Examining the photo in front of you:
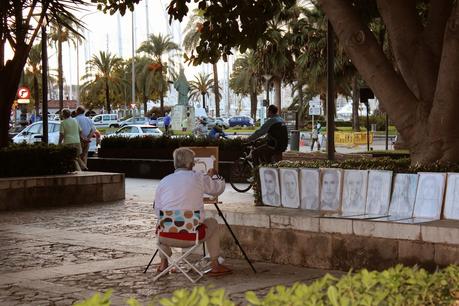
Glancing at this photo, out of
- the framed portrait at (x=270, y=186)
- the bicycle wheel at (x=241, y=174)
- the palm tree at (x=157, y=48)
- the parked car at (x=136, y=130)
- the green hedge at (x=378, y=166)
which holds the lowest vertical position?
the bicycle wheel at (x=241, y=174)

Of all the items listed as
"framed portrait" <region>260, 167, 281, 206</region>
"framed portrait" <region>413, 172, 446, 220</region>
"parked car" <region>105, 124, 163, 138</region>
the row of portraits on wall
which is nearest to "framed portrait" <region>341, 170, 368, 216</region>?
the row of portraits on wall

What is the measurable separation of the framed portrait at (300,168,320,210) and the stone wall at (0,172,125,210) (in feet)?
26.8

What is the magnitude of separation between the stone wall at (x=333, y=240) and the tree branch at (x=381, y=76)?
176 cm

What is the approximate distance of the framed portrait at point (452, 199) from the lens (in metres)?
8.72

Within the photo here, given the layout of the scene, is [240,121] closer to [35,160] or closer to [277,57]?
[277,57]

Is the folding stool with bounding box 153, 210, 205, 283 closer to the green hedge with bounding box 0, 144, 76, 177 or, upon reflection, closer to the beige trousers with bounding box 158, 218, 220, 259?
the beige trousers with bounding box 158, 218, 220, 259

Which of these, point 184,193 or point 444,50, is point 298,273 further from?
point 444,50

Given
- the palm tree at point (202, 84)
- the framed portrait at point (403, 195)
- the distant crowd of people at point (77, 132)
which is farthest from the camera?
the palm tree at point (202, 84)

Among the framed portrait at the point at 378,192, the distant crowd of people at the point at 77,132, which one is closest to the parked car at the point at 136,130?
the distant crowd of people at the point at 77,132

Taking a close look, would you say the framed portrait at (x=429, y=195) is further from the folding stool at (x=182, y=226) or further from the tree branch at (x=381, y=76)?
the folding stool at (x=182, y=226)

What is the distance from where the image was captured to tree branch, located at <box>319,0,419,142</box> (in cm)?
1037

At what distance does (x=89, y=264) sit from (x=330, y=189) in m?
2.80

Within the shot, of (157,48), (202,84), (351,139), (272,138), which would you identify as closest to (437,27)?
(272,138)

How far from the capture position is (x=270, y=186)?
10469 mm
